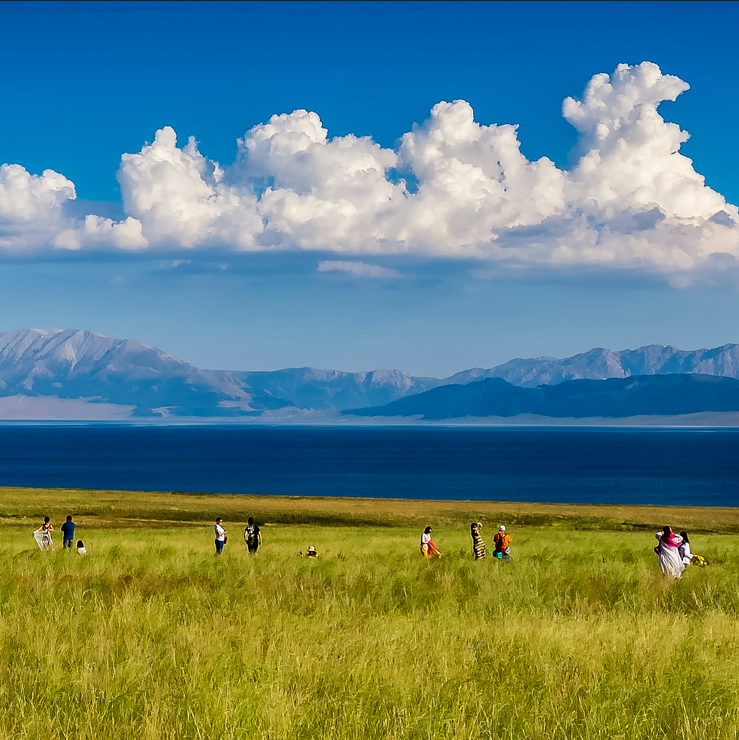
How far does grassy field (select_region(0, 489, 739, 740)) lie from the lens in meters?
5.57

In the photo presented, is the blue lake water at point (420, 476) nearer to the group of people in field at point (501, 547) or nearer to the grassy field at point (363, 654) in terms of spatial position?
the group of people in field at point (501, 547)

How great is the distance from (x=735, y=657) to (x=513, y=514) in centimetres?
5417

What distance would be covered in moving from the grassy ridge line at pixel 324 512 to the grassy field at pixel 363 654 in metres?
38.6

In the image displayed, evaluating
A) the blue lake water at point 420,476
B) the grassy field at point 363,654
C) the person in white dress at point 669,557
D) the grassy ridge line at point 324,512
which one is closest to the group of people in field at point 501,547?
the person in white dress at point 669,557

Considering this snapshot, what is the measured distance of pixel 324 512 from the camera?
59719mm

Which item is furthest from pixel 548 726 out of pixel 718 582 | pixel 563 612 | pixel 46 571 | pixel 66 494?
pixel 66 494

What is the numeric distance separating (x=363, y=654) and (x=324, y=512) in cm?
5354

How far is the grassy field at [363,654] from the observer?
18.3ft

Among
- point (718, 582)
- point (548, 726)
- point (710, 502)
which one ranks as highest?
point (548, 726)

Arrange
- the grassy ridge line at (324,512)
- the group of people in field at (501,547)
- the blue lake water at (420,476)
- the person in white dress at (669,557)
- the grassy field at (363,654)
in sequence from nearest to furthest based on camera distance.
A: the grassy field at (363,654) → the person in white dress at (669,557) → the group of people in field at (501,547) → the grassy ridge line at (324,512) → the blue lake water at (420,476)

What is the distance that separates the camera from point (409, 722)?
5.57 m

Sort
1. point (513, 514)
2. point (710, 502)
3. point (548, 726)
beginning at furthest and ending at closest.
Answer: point (710, 502)
point (513, 514)
point (548, 726)

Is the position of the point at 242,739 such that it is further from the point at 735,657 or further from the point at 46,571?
the point at 46,571

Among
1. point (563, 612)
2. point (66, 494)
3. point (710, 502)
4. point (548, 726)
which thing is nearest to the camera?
point (548, 726)
